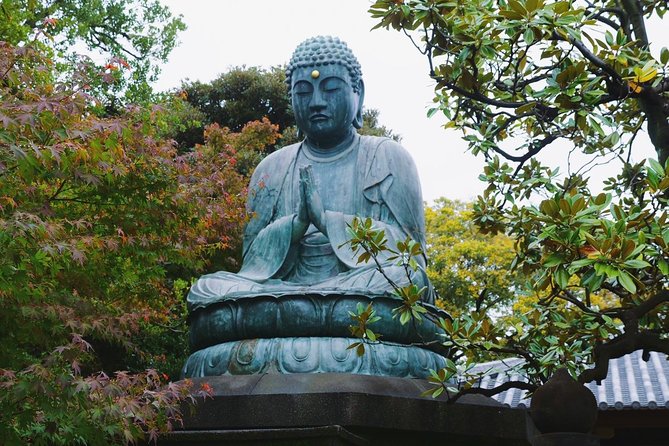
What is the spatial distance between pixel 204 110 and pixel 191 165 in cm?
929

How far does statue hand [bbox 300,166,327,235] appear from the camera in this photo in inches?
248

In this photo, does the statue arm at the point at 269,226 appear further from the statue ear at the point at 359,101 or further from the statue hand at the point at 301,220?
the statue ear at the point at 359,101

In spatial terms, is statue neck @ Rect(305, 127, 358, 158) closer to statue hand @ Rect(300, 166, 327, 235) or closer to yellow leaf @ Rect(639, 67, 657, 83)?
statue hand @ Rect(300, 166, 327, 235)

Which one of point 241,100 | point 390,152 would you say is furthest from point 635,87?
point 241,100

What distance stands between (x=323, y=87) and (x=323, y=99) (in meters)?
0.11

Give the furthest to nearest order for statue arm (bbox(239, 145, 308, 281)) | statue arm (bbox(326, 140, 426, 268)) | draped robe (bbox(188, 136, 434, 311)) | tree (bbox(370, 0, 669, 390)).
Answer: statue arm (bbox(326, 140, 426, 268)) → statue arm (bbox(239, 145, 308, 281)) → draped robe (bbox(188, 136, 434, 311)) → tree (bbox(370, 0, 669, 390))

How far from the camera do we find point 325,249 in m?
6.83

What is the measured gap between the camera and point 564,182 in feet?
20.3

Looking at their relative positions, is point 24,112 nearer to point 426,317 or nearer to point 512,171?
point 426,317

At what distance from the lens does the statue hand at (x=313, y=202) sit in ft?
20.6

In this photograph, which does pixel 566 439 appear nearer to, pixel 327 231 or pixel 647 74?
pixel 647 74

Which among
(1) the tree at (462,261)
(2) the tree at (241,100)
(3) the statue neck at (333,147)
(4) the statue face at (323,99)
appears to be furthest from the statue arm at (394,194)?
(1) the tree at (462,261)

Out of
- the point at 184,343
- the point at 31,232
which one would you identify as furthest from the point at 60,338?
the point at 184,343

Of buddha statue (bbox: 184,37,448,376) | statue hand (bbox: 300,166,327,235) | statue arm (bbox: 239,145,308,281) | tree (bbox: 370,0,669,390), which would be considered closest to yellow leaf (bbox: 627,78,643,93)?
tree (bbox: 370,0,669,390)
